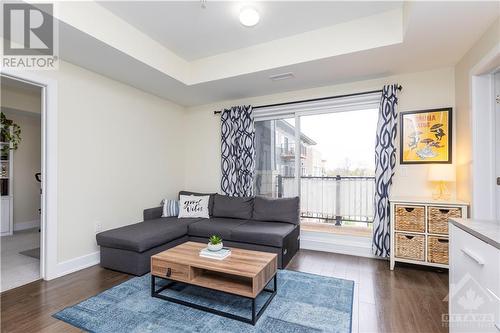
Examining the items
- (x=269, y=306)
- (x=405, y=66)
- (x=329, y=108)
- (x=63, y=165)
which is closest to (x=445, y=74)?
(x=405, y=66)

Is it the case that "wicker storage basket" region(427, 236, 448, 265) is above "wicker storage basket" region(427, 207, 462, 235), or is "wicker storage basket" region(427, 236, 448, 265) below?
below

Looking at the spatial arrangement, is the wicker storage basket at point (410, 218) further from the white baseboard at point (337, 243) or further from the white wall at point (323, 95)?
the white baseboard at point (337, 243)

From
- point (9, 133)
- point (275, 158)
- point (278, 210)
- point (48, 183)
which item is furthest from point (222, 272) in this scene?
point (9, 133)

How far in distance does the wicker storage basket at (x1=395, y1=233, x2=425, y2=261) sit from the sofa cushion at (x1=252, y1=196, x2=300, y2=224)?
4.15ft

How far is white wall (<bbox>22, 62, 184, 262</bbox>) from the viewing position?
9.45 ft

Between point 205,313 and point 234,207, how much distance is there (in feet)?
6.35

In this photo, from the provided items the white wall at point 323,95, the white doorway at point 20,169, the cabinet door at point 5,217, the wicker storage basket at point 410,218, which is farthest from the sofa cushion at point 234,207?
the cabinet door at point 5,217

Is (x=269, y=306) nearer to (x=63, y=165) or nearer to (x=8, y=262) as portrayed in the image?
A: (x=63, y=165)

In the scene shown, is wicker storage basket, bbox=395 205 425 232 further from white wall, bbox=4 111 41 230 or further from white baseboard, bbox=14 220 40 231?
white baseboard, bbox=14 220 40 231

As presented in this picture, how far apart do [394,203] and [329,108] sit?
1595mm

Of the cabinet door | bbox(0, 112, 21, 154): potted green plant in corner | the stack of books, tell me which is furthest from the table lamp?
the cabinet door

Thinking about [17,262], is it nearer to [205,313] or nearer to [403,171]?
[205,313]

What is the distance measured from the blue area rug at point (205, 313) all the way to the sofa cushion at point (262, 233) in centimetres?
53

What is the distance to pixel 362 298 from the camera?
230 cm
